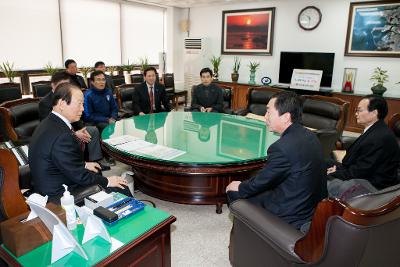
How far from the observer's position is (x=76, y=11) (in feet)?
21.1

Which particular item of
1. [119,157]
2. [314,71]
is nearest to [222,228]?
[119,157]

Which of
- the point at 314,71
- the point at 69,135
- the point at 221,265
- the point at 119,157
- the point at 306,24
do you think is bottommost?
the point at 221,265

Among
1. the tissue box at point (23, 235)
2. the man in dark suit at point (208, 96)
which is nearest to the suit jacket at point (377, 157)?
the tissue box at point (23, 235)

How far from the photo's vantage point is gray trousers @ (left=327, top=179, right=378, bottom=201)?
75.7 inches

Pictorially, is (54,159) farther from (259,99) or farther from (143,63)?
(143,63)

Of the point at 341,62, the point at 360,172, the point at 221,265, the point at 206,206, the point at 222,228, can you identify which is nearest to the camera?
the point at 221,265

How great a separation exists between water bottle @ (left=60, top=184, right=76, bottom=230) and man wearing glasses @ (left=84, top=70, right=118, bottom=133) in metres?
2.66

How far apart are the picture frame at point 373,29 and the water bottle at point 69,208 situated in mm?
6201

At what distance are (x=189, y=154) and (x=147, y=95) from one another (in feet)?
7.47

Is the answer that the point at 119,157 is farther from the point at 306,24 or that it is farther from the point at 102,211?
the point at 306,24

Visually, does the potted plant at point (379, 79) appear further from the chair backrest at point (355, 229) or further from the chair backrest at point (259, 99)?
the chair backrest at point (355, 229)

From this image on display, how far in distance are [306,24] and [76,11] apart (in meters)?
5.03

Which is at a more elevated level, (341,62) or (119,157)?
(341,62)

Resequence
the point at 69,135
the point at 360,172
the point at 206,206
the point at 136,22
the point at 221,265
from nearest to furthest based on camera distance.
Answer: the point at 69,135 < the point at 221,265 < the point at 360,172 < the point at 206,206 < the point at 136,22
